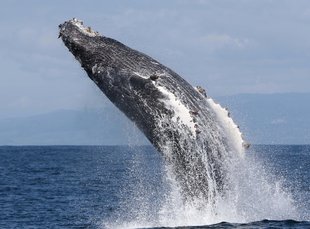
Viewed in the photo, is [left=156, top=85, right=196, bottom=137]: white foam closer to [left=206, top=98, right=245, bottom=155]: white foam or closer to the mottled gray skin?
the mottled gray skin

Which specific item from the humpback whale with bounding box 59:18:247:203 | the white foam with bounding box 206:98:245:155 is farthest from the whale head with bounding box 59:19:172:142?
the white foam with bounding box 206:98:245:155

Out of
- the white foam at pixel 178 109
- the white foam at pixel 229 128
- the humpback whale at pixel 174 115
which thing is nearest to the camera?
the white foam at pixel 178 109

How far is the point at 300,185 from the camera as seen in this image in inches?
1657

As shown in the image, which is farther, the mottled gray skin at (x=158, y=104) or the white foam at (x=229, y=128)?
the white foam at (x=229, y=128)

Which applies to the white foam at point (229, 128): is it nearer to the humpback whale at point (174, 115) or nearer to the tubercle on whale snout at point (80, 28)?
the humpback whale at point (174, 115)

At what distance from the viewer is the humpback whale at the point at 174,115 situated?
579 inches

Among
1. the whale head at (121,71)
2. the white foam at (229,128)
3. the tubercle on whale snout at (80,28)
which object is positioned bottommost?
the white foam at (229,128)

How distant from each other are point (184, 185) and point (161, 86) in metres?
1.94

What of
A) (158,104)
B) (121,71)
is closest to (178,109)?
(158,104)

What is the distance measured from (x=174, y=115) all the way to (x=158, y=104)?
43cm

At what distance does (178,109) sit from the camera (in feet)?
47.7

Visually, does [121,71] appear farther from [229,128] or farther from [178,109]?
[229,128]

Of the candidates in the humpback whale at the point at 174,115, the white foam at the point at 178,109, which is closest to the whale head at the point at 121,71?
the humpback whale at the point at 174,115

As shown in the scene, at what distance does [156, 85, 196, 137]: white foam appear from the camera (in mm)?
14469
